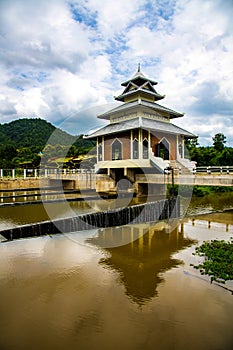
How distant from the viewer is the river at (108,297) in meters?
4.52

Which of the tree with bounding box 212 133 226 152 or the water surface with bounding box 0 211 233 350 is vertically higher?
the tree with bounding box 212 133 226 152

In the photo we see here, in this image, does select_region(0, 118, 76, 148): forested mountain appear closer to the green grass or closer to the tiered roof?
the tiered roof

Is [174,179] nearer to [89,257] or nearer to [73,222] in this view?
[73,222]

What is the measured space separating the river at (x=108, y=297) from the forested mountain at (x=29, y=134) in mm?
42464

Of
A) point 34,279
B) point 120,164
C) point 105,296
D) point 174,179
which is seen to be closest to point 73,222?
point 34,279

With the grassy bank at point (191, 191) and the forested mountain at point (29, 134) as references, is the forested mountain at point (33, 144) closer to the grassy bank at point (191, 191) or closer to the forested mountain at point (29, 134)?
the forested mountain at point (29, 134)

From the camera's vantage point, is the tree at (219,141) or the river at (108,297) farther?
the tree at (219,141)

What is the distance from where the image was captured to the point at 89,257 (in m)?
8.49

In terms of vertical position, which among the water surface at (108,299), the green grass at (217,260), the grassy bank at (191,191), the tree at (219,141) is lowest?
the water surface at (108,299)

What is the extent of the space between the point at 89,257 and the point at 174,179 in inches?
496

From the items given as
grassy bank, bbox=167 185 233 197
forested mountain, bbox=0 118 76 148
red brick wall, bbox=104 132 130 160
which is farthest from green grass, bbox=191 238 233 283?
forested mountain, bbox=0 118 76 148

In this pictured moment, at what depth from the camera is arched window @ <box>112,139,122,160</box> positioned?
26.3m

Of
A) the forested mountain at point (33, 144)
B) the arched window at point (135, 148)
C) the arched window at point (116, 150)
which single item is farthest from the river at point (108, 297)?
the forested mountain at point (33, 144)

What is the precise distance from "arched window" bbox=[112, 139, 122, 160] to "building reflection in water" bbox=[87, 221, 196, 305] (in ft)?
45.2
